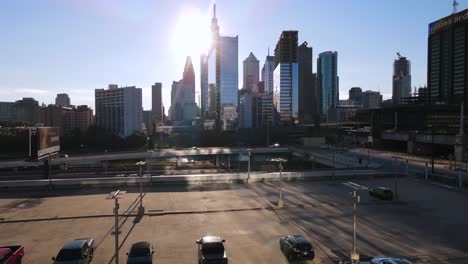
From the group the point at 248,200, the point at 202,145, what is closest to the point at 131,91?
the point at 202,145

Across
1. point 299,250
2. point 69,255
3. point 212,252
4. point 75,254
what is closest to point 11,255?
point 69,255

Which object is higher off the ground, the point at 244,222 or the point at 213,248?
the point at 213,248

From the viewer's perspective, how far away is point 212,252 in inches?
746

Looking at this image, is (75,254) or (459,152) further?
(459,152)

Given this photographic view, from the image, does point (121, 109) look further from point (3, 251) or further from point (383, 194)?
point (3, 251)

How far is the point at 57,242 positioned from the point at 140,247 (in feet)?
24.4

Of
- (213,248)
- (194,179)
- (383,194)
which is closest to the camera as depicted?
(213,248)

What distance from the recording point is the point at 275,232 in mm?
25062

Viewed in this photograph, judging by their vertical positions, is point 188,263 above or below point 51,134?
below

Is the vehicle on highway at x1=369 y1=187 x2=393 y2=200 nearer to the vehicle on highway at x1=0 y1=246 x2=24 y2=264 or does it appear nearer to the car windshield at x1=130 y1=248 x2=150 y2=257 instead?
the car windshield at x1=130 y1=248 x2=150 y2=257

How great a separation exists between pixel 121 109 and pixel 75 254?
177958 millimetres

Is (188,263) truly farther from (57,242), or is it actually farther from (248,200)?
(248,200)

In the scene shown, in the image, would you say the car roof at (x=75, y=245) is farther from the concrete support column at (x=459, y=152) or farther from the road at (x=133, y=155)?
the concrete support column at (x=459, y=152)

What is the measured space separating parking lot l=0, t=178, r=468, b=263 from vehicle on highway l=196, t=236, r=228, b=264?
1.43 metres
